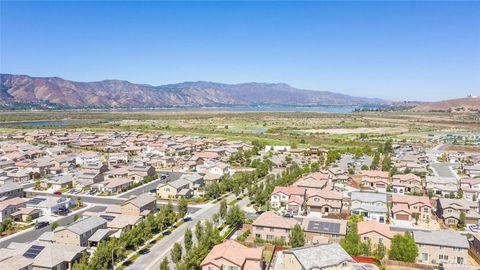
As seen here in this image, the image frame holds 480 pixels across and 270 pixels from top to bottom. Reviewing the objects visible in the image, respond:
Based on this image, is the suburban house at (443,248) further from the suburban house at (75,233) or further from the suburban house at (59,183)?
the suburban house at (59,183)

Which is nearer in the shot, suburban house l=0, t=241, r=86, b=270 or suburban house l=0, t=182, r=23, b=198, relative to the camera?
suburban house l=0, t=241, r=86, b=270

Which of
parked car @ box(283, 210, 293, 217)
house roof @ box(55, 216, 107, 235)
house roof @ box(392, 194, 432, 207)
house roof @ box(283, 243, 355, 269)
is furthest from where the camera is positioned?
house roof @ box(392, 194, 432, 207)

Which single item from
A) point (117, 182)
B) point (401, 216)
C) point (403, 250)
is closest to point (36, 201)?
point (117, 182)

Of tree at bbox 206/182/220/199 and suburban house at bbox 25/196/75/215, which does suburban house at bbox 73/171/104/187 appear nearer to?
suburban house at bbox 25/196/75/215

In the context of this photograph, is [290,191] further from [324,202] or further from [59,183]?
[59,183]

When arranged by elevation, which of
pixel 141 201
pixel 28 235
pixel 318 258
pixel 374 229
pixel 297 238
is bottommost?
pixel 28 235

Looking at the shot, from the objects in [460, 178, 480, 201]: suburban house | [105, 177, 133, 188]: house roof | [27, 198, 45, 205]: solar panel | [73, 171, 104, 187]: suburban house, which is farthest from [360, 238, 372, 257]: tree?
[73, 171, 104, 187]: suburban house

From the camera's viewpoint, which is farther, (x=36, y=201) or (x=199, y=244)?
(x=36, y=201)
